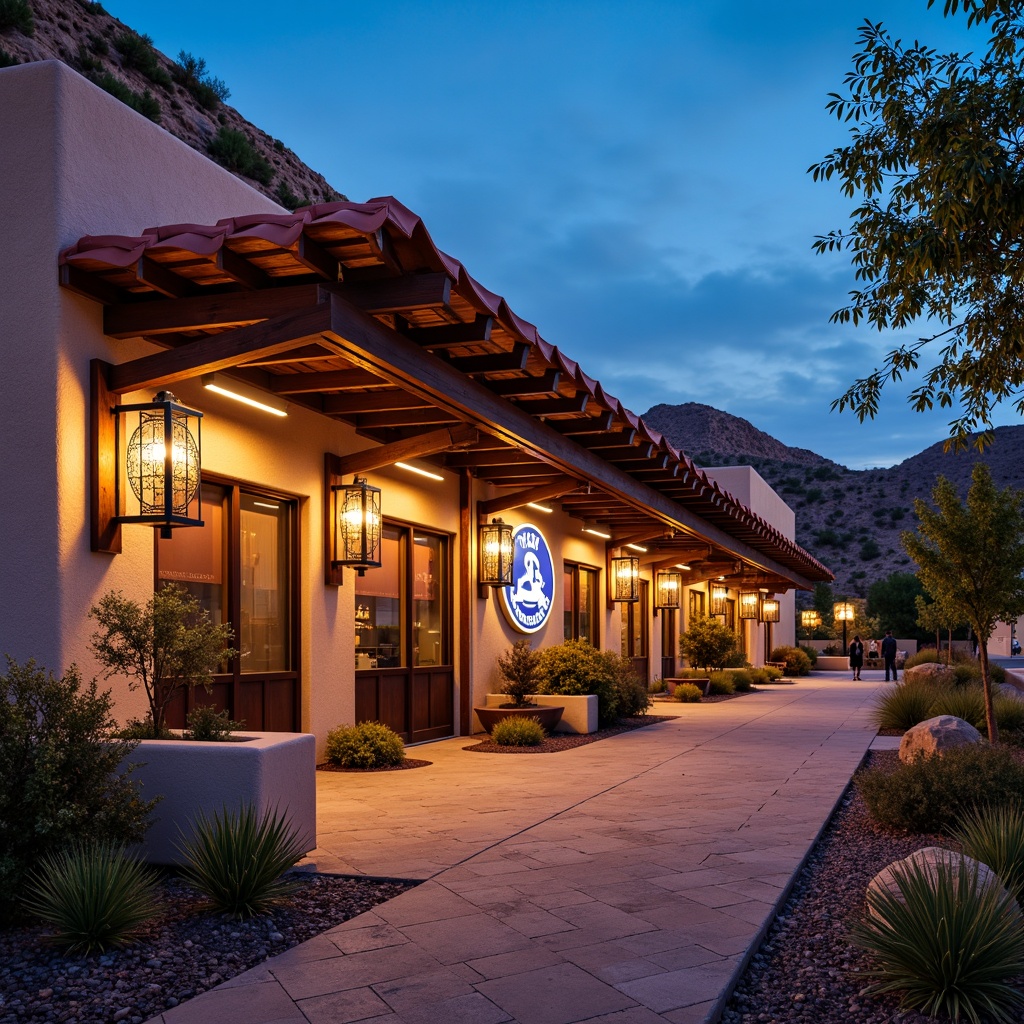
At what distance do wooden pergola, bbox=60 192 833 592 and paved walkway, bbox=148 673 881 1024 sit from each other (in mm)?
3090

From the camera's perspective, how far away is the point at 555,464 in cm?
1153

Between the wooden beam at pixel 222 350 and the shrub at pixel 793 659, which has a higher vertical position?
the wooden beam at pixel 222 350

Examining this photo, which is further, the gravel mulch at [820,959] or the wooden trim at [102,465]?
the wooden trim at [102,465]

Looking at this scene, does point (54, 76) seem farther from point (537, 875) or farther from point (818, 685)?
point (818, 685)

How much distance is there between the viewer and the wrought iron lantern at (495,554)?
1409 cm

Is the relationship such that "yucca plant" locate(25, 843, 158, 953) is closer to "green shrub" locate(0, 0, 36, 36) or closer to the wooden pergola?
the wooden pergola

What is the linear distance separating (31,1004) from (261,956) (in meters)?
0.95

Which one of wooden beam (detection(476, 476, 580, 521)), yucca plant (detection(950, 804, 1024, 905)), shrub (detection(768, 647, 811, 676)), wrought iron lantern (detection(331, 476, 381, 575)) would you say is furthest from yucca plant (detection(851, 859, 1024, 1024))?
shrub (detection(768, 647, 811, 676))

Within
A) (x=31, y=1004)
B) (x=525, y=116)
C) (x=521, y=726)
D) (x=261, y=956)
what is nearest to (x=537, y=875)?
(x=261, y=956)

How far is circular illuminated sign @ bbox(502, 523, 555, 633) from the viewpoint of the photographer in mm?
15258

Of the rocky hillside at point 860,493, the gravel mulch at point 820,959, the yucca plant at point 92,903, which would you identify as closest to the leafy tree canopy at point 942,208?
the gravel mulch at point 820,959

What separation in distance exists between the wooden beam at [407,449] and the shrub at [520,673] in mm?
4395

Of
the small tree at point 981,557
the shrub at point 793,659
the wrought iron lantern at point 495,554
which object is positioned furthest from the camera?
the shrub at point 793,659

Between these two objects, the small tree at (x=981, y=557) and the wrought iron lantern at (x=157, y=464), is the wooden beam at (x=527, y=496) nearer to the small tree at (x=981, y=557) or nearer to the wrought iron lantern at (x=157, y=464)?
the small tree at (x=981, y=557)
